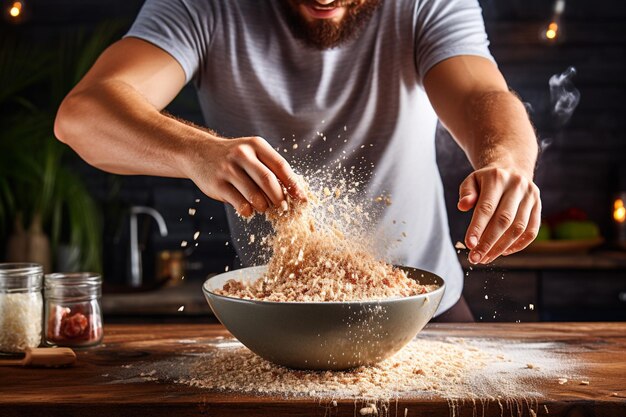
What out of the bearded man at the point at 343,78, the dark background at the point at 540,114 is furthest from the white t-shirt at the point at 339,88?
the dark background at the point at 540,114

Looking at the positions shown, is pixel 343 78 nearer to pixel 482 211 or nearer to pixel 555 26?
pixel 482 211

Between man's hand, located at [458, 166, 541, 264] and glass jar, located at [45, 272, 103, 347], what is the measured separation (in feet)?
2.58

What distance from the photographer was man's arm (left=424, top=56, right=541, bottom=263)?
1.20m

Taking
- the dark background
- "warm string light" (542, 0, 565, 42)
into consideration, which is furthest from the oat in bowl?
"warm string light" (542, 0, 565, 42)

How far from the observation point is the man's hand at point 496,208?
3.87 ft

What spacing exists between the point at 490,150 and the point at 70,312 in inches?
36.6

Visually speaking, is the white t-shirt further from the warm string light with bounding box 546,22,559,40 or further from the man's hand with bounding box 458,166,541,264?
the warm string light with bounding box 546,22,559,40

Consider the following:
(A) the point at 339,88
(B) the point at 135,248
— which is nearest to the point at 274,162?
(A) the point at 339,88

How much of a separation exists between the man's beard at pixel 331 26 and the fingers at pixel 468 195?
0.83m

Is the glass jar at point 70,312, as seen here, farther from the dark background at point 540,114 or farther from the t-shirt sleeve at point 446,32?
the dark background at point 540,114

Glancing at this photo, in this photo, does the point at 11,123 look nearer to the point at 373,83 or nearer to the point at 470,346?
the point at 373,83

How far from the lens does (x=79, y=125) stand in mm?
Result: 1604

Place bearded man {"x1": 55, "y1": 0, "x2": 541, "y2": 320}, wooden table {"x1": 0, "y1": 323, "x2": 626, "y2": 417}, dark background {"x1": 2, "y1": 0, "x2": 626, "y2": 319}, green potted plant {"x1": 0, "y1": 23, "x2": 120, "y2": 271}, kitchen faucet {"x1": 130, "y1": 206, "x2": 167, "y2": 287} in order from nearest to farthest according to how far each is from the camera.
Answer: wooden table {"x1": 0, "y1": 323, "x2": 626, "y2": 417}
bearded man {"x1": 55, "y1": 0, "x2": 541, "y2": 320}
green potted plant {"x1": 0, "y1": 23, "x2": 120, "y2": 271}
kitchen faucet {"x1": 130, "y1": 206, "x2": 167, "y2": 287}
dark background {"x1": 2, "y1": 0, "x2": 626, "y2": 319}

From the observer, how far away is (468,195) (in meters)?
1.20
